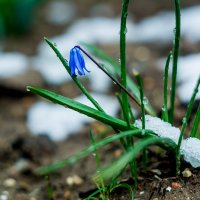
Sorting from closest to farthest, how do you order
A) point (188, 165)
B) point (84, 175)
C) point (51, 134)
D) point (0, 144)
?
1. point (188, 165)
2. point (84, 175)
3. point (0, 144)
4. point (51, 134)

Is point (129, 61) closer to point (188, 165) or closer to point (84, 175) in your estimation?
point (84, 175)

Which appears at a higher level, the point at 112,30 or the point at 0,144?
the point at 112,30

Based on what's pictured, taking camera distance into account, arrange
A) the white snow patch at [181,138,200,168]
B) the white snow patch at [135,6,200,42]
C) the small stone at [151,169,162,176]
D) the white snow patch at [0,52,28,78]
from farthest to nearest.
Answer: the white snow patch at [135,6,200,42]
the white snow patch at [0,52,28,78]
the small stone at [151,169,162,176]
the white snow patch at [181,138,200,168]

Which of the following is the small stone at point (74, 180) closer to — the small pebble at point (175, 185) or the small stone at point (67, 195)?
the small stone at point (67, 195)

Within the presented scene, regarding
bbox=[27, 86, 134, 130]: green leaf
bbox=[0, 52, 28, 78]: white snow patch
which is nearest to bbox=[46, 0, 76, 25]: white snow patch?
bbox=[0, 52, 28, 78]: white snow patch

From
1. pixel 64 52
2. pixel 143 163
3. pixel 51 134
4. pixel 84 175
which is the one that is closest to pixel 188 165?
pixel 143 163

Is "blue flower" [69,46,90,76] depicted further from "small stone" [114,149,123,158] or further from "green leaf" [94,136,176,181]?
"small stone" [114,149,123,158]

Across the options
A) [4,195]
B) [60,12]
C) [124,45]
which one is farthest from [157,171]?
[60,12]

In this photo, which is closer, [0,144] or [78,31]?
[0,144]
